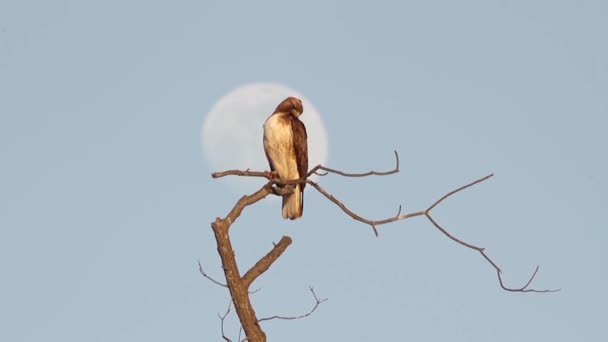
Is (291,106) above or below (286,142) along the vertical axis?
above

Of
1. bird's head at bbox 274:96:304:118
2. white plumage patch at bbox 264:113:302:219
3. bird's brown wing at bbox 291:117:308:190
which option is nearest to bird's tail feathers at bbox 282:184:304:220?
white plumage patch at bbox 264:113:302:219

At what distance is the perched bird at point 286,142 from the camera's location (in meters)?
9.91

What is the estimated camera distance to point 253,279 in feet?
21.0

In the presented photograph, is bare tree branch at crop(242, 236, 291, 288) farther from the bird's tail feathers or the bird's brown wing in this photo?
the bird's brown wing

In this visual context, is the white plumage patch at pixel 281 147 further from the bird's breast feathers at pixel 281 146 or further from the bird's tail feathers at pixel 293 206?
the bird's tail feathers at pixel 293 206

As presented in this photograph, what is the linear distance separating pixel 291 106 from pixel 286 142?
425 mm

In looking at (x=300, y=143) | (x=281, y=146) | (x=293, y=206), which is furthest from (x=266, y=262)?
(x=300, y=143)

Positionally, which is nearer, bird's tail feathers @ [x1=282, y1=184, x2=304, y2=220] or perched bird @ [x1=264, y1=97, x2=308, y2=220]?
bird's tail feathers @ [x1=282, y1=184, x2=304, y2=220]

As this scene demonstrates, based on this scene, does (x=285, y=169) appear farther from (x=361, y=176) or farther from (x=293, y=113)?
(x=361, y=176)

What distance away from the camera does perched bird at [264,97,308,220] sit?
9914mm

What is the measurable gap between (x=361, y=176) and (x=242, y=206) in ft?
3.32

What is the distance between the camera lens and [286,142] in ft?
32.6

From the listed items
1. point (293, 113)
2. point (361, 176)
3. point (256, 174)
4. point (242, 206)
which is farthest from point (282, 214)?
point (361, 176)

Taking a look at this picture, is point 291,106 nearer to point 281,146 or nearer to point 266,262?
point 281,146
